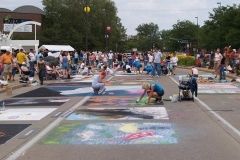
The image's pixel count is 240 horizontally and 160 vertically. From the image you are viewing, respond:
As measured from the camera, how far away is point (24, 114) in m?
15.8

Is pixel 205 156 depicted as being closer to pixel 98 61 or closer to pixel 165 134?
pixel 165 134

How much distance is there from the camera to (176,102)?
1858 centimetres

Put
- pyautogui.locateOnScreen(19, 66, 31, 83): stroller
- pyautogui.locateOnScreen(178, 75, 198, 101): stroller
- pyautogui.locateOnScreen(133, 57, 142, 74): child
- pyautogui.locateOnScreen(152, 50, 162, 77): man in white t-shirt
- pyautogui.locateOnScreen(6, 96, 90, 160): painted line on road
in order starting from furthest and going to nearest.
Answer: pyautogui.locateOnScreen(133, 57, 142, 74): child → pyautogui.locateOnScreen(152, 50, 162, 77): man in white t-shirt → pyautogui.locateOnScreen(19, 66, 31, 83): stroller → pyautogui.locateOnScreen(178, 75, 198, 101): stroller → pyautogui.locateOnScreen(6, 96, 90, 160): painted line on road

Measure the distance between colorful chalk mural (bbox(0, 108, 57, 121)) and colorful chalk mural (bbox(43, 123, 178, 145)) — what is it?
6.53ft

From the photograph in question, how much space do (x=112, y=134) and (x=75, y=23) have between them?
113m

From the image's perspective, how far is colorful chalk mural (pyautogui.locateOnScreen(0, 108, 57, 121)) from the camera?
14893mm

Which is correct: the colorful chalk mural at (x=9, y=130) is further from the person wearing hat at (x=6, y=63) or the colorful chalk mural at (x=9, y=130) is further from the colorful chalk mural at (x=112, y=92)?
the person wearing hat at (x=6, y=63)

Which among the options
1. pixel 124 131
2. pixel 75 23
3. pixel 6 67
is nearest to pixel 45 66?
pixel 6 67

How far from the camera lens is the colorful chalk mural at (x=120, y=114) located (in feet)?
48.1

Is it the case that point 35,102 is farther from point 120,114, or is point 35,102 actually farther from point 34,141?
point 34,141

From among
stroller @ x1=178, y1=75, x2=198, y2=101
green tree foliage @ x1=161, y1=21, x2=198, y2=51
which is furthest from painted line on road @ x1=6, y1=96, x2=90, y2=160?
green tree foliage @ x1=161, y1=21, x2=198, y2=51

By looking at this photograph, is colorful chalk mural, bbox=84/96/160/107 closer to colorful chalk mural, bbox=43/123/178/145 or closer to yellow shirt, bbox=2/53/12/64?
colorful chalk mural, bbox=43/123/178/145

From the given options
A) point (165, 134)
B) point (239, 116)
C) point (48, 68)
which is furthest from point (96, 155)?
point (48, 68)

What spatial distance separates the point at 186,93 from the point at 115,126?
657 cm
